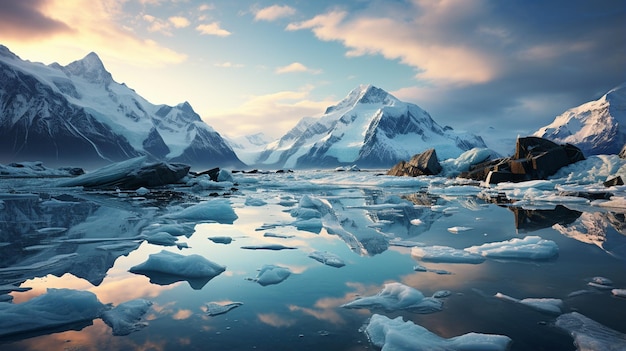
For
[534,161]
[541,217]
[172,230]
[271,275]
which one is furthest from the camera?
[534,161]

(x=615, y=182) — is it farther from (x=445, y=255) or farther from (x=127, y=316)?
(x=127, y=316)

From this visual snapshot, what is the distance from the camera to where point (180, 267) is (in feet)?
15.7

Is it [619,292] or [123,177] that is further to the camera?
[123,177]

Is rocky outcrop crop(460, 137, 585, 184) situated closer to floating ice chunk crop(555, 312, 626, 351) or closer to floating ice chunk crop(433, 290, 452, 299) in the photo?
floating ice chunk crop(433, 290, 452, 299)

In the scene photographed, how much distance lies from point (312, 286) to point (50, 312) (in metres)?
2.69

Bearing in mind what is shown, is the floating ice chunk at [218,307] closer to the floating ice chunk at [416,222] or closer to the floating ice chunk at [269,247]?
the floating ice chunk at [269,247]

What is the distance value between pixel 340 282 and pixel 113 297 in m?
2.66

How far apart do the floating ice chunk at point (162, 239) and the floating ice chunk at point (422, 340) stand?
16.6 feet

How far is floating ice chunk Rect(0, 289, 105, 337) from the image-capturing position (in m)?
3.14

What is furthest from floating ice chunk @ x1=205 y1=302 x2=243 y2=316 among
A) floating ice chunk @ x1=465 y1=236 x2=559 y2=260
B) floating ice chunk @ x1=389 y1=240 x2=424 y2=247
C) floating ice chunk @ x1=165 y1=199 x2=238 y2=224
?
floating ice chunk @ x1=165 y1=199 x2=238 y2=224

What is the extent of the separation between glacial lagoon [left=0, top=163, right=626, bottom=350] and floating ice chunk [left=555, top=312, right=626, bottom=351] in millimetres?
18

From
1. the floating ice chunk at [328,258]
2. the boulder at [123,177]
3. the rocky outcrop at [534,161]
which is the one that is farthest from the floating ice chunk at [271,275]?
the rocky outcrop at [534,161]

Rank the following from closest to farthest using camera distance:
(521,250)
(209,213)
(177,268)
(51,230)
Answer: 1. (177,268)
2. (521,250)
3. (51,230)
4. (209,213)

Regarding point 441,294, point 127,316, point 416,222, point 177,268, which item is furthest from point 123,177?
point 441,294
